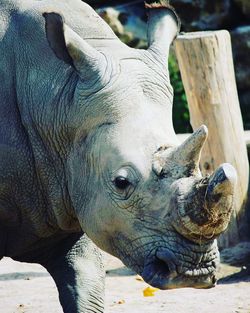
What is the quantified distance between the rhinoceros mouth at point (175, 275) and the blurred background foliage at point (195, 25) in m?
7.11

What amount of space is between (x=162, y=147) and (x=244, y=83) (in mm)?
7318

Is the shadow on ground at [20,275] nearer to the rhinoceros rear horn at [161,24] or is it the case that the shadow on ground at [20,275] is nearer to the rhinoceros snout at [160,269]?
the rhinoceros rear horn at [161,24]

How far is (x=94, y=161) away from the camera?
5367 mm

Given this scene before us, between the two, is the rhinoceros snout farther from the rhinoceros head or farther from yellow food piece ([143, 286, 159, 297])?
yellow food piece ([143, 286, 159, 297])

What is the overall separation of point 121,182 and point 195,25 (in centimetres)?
745

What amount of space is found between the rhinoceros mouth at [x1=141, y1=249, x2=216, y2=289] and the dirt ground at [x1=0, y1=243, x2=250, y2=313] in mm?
2371

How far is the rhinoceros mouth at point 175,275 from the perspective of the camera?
16.2 ft

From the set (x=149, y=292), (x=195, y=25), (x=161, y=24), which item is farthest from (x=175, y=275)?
(x=195, y=25)

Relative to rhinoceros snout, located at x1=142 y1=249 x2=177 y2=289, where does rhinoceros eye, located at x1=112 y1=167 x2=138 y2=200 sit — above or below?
above

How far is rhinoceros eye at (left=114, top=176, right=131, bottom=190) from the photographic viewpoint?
5160 millimetres

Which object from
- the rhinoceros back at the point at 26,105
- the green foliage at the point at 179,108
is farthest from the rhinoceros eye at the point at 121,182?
the green foliage at the point at 179,108

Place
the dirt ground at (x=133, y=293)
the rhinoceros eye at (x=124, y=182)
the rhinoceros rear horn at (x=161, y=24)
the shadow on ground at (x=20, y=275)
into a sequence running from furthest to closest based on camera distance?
the shadow on ground at (x=20, y=275) → the dirt ground at (x=133, y=293) → the rhinoceros rear horn at (x=161, y=24) → the rhinoceros eye at (x=124, y=182)

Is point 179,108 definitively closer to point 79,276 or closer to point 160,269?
point 79,276

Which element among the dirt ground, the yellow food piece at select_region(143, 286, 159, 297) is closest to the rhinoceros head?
the dirt ground
